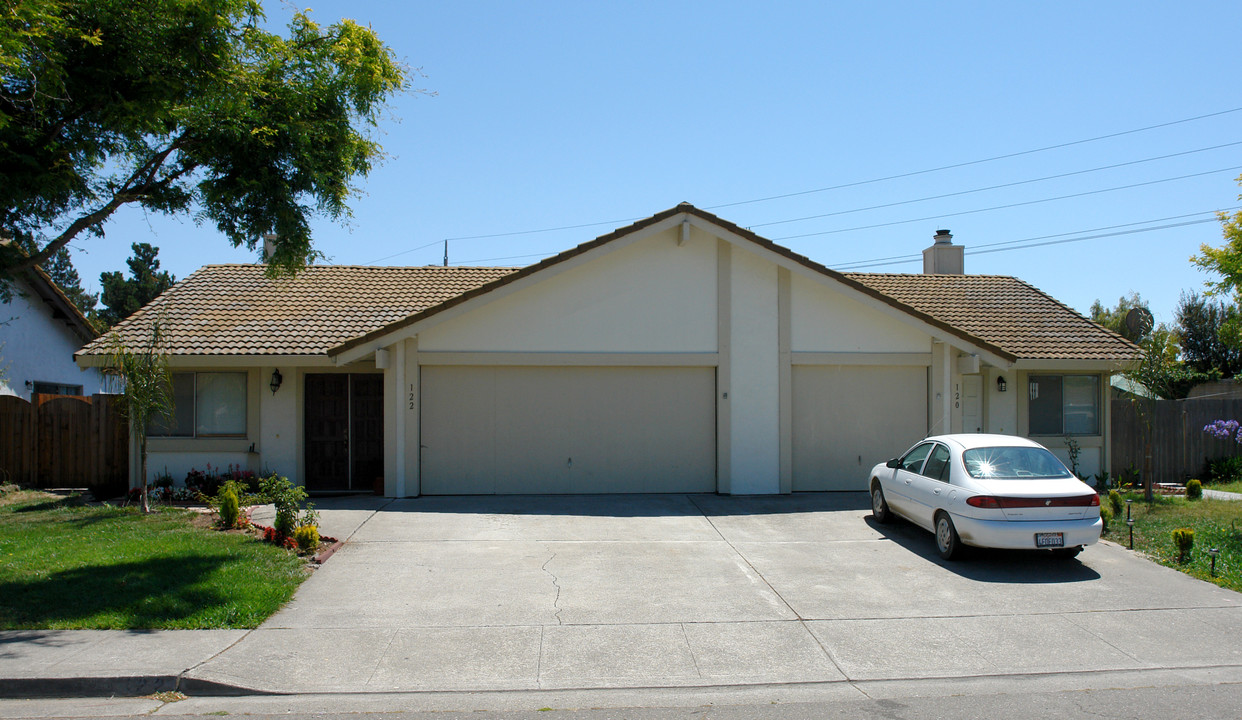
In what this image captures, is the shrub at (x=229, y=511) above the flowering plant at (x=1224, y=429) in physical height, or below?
below

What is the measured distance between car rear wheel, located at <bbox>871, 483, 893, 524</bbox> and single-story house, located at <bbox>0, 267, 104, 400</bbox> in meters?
16.9

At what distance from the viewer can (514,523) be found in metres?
12.0

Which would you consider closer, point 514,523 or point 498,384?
point 514,523

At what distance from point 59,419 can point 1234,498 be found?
2207cm

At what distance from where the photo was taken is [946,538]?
9.77 m

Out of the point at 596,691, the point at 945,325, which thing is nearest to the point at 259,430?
the point at 596,691

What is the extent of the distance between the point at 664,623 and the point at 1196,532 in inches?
327

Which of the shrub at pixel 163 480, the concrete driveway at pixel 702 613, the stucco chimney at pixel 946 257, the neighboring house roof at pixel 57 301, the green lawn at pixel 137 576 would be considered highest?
the stucco chimney at pixel 946 257

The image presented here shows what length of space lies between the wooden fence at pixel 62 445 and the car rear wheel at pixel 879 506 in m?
13.5

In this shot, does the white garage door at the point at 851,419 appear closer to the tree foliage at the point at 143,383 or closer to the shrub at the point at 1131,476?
the shrub at the point at 1131,476

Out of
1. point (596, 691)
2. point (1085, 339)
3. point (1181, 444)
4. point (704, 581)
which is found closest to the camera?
point (596, 691)

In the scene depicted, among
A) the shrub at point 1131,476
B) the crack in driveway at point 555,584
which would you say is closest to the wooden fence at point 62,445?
the crack in driveway at point 555,584

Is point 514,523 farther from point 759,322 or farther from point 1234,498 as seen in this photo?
point 1234,498

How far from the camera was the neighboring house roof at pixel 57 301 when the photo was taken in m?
20.0
